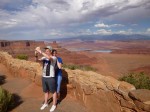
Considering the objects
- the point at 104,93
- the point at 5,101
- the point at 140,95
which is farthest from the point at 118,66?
the point at 140,95

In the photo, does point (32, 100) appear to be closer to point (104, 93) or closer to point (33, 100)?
point (33, 100)

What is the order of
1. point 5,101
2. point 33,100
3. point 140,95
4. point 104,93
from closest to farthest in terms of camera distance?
point 140,95 → point 104,93 → point 5,101 → point 33,100

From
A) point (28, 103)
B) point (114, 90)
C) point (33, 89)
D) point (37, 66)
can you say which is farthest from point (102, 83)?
point (37, 66)

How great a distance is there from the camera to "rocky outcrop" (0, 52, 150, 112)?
380 centimetres

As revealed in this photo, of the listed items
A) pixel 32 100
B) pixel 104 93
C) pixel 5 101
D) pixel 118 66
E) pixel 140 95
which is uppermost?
pixel 140 95

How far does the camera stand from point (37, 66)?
8.27m

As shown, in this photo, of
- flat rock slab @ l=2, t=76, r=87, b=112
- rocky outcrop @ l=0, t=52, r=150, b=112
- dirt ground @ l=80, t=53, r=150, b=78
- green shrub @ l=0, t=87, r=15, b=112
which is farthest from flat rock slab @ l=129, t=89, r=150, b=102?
dirt ground @ l=80, t=53, r=150, b=78

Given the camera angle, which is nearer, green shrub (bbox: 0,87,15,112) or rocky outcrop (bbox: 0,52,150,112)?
rocky outcrop (bbox: 0,52,150,112)

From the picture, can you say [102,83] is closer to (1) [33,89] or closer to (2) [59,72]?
(2) [59,72]

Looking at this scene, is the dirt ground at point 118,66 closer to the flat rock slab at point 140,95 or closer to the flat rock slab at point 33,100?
the flat rock slab at point 33,100

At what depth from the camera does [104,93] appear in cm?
477

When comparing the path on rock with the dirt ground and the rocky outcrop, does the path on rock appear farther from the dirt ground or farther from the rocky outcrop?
the dirt ground

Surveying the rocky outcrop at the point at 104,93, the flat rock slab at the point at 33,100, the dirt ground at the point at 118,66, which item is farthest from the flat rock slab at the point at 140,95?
the dirt ground at the point at 118,66

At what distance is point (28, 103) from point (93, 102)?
2161 mm
